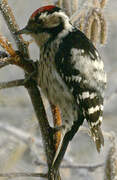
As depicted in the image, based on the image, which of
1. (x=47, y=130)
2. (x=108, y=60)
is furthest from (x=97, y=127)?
(x=108, y=60)

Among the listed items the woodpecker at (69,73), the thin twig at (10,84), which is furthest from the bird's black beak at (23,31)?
the thin twig at (10,84)

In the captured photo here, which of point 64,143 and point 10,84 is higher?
point 10,84

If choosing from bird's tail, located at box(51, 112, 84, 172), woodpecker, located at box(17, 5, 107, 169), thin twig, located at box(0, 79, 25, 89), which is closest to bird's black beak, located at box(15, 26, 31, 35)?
woodpecker, located at box(17, 5, 107, 169)

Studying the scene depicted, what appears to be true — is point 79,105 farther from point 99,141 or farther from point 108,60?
point 108,60

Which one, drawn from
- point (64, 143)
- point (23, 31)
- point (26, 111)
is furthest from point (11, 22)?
point (26, 111)

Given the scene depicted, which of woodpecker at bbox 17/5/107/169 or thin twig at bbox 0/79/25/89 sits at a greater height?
thin twig at bbox 0/79/25/89

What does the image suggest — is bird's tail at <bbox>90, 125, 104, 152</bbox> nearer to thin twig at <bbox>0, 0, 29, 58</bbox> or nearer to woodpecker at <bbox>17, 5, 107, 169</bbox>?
woodpecker at <bbox>17, 5, 107, 169</bbox>

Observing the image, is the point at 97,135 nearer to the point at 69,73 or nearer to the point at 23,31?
the point at 69,73
